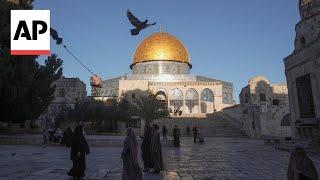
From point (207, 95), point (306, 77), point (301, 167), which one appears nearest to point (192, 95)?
point (207, 95)

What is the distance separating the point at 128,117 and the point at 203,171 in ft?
68.5

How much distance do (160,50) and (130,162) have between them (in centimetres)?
4832

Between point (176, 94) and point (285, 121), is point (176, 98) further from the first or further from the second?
point (285, 121)

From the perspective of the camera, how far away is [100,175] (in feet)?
24.1

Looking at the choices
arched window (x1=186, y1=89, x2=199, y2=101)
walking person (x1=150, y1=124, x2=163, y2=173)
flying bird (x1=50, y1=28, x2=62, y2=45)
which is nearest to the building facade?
walking person (x1=150, y1=124, x2=163, y2=173)

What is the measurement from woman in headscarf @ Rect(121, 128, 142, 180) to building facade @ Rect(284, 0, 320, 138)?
361 inches

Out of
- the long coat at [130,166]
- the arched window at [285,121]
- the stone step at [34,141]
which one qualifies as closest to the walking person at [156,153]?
the long coat at [130,166]

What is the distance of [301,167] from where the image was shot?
174 inches

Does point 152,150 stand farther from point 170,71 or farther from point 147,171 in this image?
point 170,71

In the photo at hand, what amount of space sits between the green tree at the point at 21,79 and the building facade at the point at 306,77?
12016 mm

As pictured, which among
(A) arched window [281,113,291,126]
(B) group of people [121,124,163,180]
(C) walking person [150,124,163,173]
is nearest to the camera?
(B) group of people [121,124,163,180]

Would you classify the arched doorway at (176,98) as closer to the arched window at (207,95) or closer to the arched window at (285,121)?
the arched window at (207,95)

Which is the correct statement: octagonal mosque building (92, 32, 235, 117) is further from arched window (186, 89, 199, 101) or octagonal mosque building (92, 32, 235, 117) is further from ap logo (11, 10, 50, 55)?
ap logo (11, 10, 50, 55)

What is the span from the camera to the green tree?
1496cm
